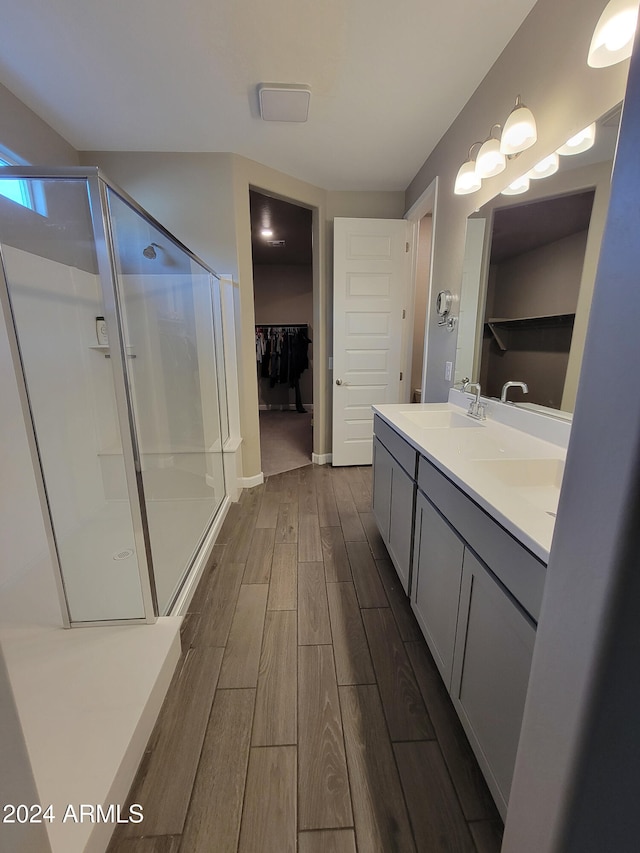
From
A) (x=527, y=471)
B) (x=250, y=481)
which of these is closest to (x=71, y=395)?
(x=250, y=481)

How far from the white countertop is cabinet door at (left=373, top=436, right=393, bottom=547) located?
0.23m

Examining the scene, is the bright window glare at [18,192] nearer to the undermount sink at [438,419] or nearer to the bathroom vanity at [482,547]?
the bathroom vanity at [482,547]

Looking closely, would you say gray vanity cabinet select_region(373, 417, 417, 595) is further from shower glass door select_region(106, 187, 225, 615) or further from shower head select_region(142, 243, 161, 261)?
shower head select_region(142, 243, 161, 261)

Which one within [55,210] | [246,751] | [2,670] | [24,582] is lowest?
[246,751]

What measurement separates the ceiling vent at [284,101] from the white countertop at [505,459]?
6.17ft

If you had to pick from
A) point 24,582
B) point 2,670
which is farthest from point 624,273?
point 24,582

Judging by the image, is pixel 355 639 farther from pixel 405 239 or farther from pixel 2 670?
pixel 405 239

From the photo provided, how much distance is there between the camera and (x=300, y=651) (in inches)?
56.9

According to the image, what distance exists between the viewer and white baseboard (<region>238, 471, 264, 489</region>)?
121 inches

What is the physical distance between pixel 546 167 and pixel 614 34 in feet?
1.30

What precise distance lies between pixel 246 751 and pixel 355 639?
0.58m

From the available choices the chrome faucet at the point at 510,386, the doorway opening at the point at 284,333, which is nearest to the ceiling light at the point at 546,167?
the chrome faucet at the point at 510,386

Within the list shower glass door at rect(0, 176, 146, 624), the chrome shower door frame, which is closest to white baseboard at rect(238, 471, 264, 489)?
shower glass door at rect(0, 176, 146, 624)

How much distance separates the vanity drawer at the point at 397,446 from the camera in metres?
1.49
